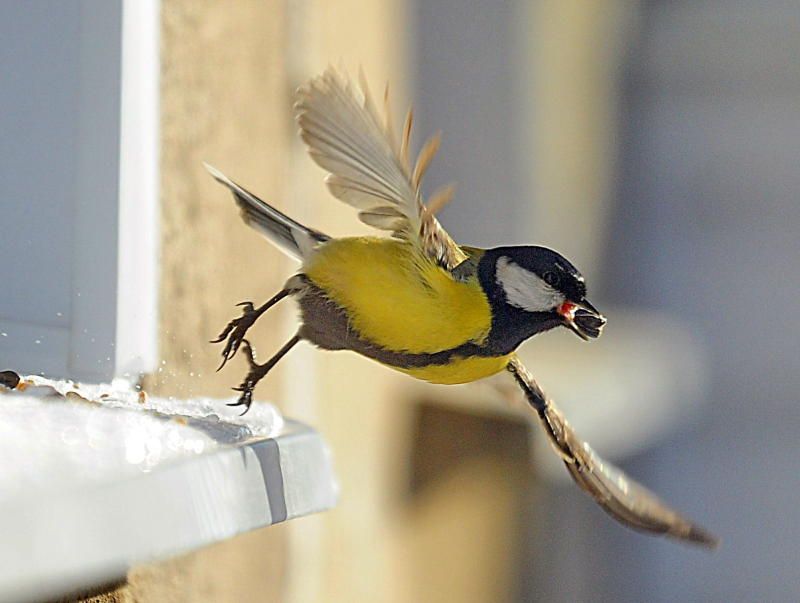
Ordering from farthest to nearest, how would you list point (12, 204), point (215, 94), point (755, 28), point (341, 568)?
point (755, 28) < point (341, 568) < point (215, 94) < point (12, 204)

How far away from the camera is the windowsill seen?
0.59 m

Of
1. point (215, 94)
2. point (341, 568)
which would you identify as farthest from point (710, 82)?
point (215, 94)

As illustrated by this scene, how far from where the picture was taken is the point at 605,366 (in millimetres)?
3686

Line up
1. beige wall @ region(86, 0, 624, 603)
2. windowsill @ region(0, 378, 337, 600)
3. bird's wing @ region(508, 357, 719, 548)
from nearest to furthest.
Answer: windowsill @ region(0, 378, 337, 600), bird's wing @ region(508, 357, 719, 548), beige wall @ region(86, 0, 624, 603)

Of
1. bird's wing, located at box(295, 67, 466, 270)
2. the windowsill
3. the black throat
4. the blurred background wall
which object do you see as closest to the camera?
the windowsill

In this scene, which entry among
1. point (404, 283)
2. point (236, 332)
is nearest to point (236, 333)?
point (236, 332)

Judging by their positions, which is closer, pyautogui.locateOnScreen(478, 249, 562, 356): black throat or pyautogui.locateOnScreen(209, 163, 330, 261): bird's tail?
pyautogui.locateOnScreen(478, 249, 562, 356): black throat

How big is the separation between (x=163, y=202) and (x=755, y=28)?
3427mm

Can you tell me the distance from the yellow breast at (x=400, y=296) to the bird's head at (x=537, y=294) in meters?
0.03

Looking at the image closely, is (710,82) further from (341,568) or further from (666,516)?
(666,516)

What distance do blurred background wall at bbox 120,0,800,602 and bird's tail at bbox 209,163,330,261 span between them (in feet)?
0.84

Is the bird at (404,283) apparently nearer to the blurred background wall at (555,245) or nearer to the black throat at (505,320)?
the black throat at (505,320)

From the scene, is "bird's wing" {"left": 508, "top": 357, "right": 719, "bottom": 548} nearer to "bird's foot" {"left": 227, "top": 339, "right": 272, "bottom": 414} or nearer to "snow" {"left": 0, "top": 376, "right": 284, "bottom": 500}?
"bird's foot" {"left": 227, "top": 339, "right": 272, "bottom": 414}

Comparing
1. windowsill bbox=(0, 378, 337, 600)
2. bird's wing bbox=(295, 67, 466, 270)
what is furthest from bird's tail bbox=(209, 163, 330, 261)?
windowsill bbox=(0, 378, 337, 600)
